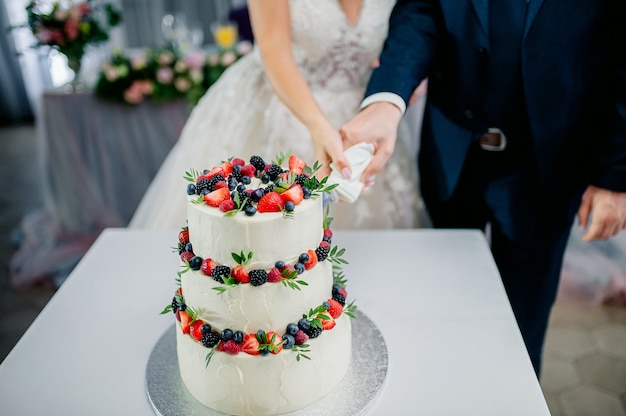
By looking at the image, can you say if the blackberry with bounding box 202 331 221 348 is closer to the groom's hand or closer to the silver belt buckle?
the groom's hand

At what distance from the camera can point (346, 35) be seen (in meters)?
1.88

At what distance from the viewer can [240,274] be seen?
3.25 ft

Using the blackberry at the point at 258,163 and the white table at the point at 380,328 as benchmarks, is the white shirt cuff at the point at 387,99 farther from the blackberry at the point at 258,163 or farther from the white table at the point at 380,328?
the blackberry at the point at 258,163

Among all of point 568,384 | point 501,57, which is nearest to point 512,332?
point 501,57

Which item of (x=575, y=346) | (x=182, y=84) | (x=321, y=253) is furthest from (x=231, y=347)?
(x=182, y=84)

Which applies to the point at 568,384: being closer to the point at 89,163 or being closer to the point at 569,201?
the point at 569,201

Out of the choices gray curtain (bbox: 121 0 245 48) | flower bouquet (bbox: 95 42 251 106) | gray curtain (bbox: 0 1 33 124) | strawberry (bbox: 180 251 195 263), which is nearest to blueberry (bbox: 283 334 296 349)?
strawberry (bbox: 180 251 195 263)

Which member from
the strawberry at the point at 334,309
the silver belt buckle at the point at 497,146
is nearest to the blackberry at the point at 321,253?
the strawberry at the point at 334,309

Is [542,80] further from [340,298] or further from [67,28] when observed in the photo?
[67,28]

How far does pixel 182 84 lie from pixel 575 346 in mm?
2564

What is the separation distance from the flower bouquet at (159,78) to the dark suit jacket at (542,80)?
182cm

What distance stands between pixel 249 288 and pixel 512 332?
25.7 inches

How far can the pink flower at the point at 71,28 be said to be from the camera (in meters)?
3.25

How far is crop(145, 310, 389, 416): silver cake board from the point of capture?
1089 millimetres
